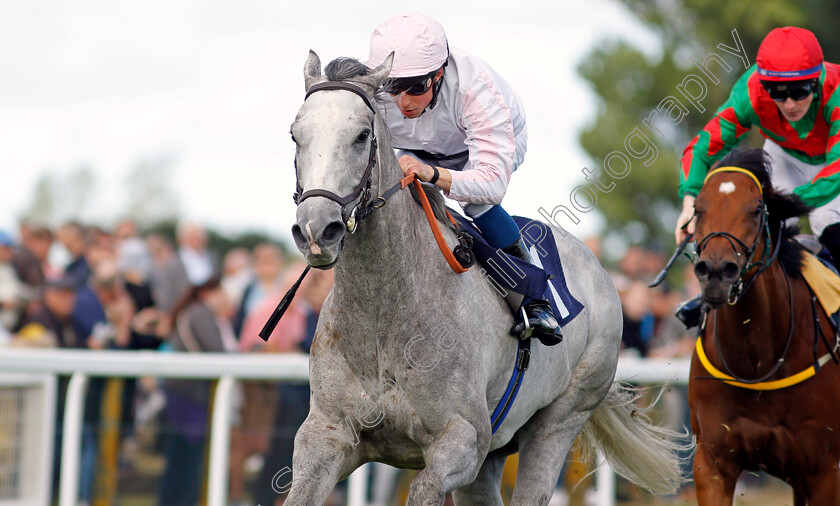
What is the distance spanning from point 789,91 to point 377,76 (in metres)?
2.35

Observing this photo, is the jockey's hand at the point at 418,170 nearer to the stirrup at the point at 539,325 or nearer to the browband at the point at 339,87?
the browband at the point at 339,87

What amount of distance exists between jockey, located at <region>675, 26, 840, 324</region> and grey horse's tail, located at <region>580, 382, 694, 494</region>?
592 millimetres

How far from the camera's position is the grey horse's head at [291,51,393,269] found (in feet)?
9.49

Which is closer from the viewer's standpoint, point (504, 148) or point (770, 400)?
point (504, 148)

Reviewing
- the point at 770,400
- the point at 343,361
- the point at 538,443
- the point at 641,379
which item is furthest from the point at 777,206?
the point at 641,379

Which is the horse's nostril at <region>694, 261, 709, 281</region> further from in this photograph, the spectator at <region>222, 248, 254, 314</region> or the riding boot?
the spectator at <region>222, 248, 254, 314</region>

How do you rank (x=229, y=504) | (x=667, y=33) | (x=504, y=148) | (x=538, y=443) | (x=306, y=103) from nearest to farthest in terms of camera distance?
1. (x=306, y=103)
2. (x=504, y=148)
3. (x=538, y=443)
4. (x=229, y=504)
5. (x=667, y=33)

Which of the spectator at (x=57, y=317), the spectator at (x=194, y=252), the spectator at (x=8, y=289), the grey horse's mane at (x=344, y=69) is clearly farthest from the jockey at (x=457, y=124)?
the spectator at (x=194, y=252)

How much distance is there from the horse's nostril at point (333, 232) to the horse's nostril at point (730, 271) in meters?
2.03

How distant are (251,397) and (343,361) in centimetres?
320

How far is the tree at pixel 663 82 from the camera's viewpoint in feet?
55.3

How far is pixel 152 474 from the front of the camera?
252 inches

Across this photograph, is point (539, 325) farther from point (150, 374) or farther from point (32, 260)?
point (32, 260)

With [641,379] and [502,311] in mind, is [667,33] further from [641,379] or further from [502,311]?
[502,311]
